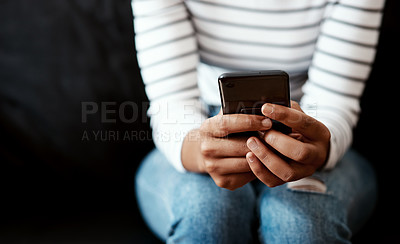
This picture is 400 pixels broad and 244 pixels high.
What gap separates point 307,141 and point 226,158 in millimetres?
129

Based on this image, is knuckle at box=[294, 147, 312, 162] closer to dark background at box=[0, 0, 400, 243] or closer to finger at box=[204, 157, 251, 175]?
finger at box=[204, 157, 251, 175]

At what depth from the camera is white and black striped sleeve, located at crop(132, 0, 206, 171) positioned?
2.17 ft

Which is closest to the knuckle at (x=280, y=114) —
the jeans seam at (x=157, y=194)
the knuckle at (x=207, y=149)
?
the knuckle at (x=207, y=149)

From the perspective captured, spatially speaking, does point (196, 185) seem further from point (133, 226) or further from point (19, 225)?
point (19, 225)

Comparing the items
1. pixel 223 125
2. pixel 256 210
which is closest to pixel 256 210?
pixel 256 210

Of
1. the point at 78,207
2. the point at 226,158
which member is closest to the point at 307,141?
the point at 226,158

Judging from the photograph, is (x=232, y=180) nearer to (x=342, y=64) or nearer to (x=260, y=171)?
(x=260, y=171)

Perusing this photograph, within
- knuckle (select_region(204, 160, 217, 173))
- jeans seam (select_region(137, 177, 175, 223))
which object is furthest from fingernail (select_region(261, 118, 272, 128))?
jeans seam (select_region(137, 177, 175, 223))

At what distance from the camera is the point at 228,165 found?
53cm

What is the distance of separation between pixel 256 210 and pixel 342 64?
12.2 inches

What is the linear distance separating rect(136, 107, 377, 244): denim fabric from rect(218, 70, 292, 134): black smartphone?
0.16 m

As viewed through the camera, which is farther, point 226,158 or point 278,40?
point 278,40

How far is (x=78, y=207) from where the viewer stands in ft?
2.58

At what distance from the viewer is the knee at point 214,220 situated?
1.81ft
